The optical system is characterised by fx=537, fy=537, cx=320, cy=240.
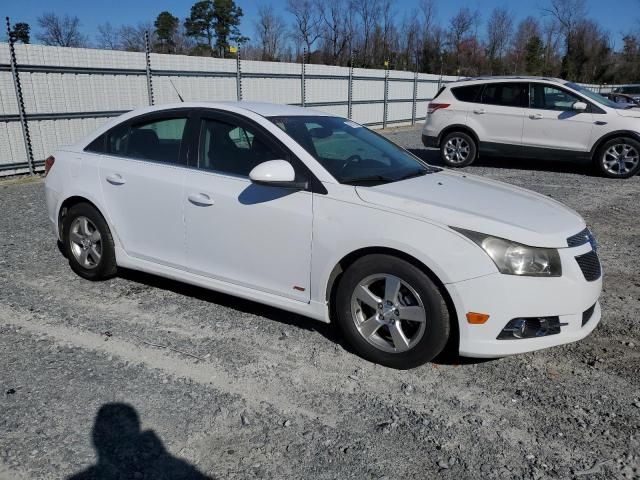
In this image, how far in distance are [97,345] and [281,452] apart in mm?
1718

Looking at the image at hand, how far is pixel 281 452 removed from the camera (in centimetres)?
260

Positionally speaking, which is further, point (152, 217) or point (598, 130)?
point (598, 130)

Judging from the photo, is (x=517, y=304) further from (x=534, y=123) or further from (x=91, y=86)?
(x=91, y=86)

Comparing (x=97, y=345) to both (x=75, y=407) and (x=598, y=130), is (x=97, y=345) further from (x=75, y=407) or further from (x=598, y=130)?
(x=598, y=130)

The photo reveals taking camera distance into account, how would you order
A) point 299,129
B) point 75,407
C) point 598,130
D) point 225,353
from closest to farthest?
point 75,407 < point 225,353 < point 299,129 < point 598,130

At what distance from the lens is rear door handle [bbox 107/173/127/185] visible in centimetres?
429

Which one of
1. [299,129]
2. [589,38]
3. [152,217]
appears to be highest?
[589,38]

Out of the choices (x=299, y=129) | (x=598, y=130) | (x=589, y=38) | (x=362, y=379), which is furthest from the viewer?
(x=589, y=38)

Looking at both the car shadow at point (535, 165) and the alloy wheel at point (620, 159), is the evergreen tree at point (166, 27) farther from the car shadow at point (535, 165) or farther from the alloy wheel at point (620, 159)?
the alloy wheel at point (620, 159)

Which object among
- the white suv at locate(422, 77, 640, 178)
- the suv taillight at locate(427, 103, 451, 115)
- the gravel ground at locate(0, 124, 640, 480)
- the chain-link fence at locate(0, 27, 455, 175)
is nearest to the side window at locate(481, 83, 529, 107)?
the white suv at locate(422, 77, 640, 178)

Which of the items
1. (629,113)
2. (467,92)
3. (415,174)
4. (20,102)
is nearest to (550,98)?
(629,113)

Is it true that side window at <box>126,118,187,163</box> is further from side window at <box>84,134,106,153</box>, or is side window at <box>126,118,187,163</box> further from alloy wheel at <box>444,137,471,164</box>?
alloy wheel at <box>444,137,471,164</box>

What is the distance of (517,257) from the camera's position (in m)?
3.00

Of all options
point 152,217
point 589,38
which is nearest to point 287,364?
point 152,217
